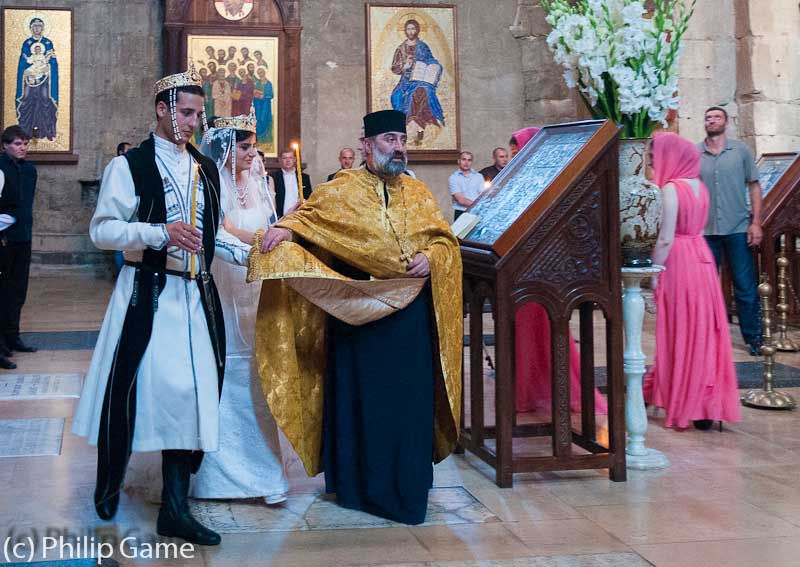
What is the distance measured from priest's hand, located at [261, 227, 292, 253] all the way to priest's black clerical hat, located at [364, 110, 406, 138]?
52 cm

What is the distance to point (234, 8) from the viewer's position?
43.2 ft

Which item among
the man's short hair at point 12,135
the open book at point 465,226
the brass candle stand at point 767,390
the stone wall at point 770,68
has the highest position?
the stone wall at point 770,68

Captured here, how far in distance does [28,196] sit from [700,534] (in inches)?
220

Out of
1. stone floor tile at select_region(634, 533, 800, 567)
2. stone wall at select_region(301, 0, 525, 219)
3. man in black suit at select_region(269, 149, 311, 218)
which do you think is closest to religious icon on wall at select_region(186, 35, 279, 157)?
stone wall at select_region(301, 0, 525, 219)

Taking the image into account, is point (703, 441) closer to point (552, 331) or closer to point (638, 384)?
point (638, 384)

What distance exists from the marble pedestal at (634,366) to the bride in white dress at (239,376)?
5.30ft

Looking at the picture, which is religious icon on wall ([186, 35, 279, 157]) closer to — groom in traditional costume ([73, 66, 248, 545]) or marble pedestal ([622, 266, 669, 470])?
marble pedestal ([622, 266, 669, 470])

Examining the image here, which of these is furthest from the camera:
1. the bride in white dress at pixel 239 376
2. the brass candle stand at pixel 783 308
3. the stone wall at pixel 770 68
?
the stone wall at pixel 770 68

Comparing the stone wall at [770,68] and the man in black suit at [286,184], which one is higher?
the stone wall at [770,68]

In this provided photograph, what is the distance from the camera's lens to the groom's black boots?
135 inches

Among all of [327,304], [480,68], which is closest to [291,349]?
[327,304]

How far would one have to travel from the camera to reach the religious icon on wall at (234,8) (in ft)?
43.0

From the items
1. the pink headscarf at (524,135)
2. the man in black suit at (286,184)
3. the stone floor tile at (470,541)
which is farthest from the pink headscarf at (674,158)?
the man in black suit at (286,184)

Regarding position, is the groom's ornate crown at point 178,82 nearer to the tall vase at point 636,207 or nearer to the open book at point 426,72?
the tall vase at point 636,207
